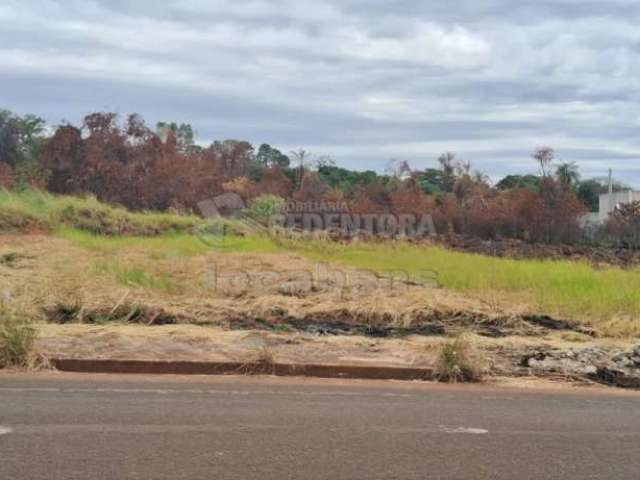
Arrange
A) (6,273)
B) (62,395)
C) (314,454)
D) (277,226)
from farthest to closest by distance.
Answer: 1. (277,226)
2. (6,273)
3. (62,395)
4. (314,454)

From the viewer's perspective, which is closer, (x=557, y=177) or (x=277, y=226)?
(x=277, y=226)

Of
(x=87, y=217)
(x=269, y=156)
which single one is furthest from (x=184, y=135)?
(x=87, y=217)

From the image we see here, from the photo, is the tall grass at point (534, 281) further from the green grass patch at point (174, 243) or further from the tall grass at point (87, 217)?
the tall grass at point (87, 217)

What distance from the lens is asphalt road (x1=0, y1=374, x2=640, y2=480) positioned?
5.34m

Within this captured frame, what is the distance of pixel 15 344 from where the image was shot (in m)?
9.23

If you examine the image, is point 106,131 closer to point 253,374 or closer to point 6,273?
point 6,273

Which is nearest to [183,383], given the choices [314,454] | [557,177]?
[314,454]

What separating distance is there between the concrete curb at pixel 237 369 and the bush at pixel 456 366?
6.9 inches

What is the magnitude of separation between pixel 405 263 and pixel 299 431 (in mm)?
19741

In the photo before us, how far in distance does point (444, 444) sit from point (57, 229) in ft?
82.8

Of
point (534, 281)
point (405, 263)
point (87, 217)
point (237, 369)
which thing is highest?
point (87, 217)

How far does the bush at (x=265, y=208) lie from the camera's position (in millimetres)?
37000

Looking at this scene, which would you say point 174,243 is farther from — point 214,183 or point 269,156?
point 269,156

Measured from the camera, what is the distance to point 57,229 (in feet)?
93.6
